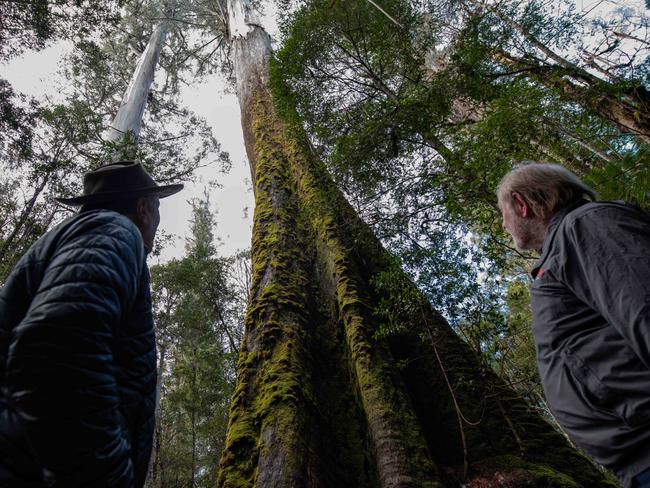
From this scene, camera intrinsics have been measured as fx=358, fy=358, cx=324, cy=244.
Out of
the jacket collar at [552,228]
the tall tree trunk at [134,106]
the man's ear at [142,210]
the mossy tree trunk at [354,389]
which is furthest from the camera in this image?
the tall tree trunk at [134,106]

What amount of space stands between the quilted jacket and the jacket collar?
160 centimetres

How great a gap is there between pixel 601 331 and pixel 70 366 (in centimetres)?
160

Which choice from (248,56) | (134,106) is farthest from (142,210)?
(134,106)

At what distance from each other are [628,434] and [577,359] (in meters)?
0.24

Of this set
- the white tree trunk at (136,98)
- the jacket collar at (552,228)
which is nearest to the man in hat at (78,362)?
the jacket collar at (552,228)

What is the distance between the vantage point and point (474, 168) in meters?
2.85

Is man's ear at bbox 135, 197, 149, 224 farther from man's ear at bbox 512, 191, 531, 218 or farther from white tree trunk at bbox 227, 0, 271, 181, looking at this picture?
white tree trunk at bbox 227, 0, 271, 181

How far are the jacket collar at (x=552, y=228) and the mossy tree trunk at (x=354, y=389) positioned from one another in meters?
1.28

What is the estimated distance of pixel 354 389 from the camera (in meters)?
2.60

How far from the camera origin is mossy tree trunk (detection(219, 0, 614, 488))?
2.05 meters

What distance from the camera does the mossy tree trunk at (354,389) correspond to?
6.72ft

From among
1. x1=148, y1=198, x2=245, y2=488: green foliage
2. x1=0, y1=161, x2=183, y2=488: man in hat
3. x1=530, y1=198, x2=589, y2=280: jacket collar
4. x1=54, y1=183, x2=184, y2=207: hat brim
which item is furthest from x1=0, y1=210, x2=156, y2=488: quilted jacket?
x1=148, y1=198, x2=245, y2=488: green foliage

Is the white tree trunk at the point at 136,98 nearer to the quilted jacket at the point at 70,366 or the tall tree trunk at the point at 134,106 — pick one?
the tall tree trunk at the point at 134,106

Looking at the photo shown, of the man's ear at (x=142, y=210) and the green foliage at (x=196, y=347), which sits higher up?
the green foliage at (x=196, y=347)
